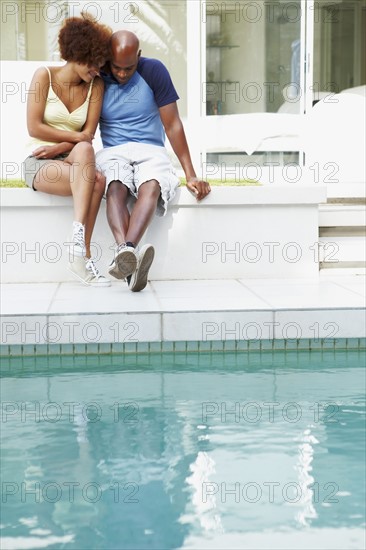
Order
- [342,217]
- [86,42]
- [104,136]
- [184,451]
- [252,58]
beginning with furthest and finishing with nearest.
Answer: [252,58]
[342,217]
[104,136]
[86,42]
[184,451]

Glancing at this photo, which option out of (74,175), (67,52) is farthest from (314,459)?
(67,52)

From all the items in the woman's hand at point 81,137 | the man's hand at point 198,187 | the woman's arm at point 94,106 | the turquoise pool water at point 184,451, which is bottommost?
the turquoise pool water at point 184,451

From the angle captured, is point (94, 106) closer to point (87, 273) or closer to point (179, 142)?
point (179, 142)

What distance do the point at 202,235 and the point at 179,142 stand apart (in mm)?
569

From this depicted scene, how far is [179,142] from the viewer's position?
5.20m

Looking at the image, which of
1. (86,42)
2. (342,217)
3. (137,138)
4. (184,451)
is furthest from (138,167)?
(184,451)

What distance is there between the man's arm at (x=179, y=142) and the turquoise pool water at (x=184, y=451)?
1.44m

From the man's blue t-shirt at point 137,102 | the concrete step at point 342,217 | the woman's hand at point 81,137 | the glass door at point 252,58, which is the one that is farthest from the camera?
the glass door at point 252,58

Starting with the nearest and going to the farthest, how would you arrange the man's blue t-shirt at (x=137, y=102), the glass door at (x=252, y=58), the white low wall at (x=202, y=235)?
the man's blue t-shirt at (x=137, y=102)
the white low wall at (x=202, y=235)
the glass door at (x=252, y=58)

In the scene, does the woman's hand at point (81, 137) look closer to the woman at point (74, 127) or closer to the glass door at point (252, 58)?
the woman at point (74, 127)

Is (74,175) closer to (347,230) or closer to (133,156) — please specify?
(133,156)

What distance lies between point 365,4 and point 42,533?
37.9ft

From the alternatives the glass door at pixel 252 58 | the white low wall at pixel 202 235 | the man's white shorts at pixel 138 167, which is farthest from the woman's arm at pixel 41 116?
the glass door at pixel 252 58

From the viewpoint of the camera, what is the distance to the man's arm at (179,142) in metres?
5.17
